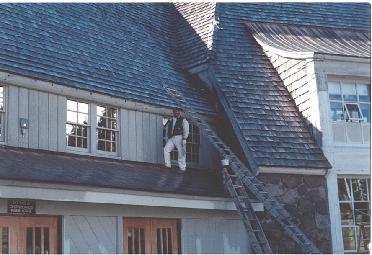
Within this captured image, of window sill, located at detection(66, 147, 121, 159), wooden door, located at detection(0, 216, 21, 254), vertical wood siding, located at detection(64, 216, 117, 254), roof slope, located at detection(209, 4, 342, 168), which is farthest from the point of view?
roof slope, located at detection(209, 4, 342, 168)

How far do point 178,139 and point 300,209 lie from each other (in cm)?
314

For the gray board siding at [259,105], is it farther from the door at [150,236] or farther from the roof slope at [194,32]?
the door at [150,236]

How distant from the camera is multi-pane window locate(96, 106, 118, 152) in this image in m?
12.6

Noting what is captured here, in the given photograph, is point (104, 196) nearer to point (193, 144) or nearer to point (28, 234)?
point (28, 234)

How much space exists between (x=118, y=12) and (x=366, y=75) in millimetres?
6839

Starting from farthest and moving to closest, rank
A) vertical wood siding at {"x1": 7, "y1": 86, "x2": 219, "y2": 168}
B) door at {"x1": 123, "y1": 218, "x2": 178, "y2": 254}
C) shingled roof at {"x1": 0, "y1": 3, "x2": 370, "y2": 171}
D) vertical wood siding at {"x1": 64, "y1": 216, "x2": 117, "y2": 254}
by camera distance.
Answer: shingled roof at {"x1": 0, "y1": 3, "x2": 370, "y2": 171}
door at {"x1": 123, "y1": 218, "x2": 178, "y2": 254}
vertical wood siding at {"x1": 7, "y1": 86, "x2": 219, "y2": 168}
vertical wood siding at {"x1": 64, "y1": 216, "x2": 117, "y2": 254}

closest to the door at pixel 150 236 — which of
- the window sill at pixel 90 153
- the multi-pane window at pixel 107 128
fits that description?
the window sill at pixel 90 153

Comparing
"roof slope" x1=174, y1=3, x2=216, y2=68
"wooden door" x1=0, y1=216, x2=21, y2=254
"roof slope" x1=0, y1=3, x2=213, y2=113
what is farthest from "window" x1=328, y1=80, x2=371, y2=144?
"wooden door" x1=0, y1=216, x2=21, y2=254

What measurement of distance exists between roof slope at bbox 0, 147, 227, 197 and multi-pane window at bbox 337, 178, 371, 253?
3.03 meters

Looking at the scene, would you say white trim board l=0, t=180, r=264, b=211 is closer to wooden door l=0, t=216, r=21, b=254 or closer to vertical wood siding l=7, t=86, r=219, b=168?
wooden door l=0, t=216, r=21, b=254

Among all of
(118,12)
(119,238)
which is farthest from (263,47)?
(119,238)

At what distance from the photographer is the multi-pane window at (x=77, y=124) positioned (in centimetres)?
1196

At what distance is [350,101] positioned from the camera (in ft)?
48.8

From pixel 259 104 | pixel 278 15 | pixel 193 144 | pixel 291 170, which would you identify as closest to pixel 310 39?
pixel 278 15
